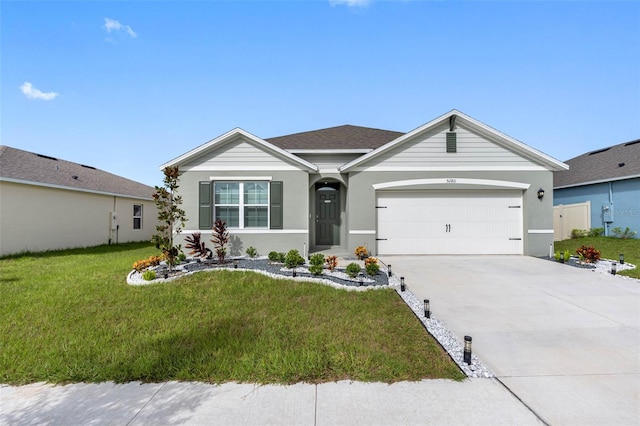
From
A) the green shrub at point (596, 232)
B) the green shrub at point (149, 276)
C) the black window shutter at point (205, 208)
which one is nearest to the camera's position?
the green shrub at point (149, 276)

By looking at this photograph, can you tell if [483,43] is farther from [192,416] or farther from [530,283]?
[192,416]

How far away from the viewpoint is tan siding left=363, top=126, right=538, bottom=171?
960 cm

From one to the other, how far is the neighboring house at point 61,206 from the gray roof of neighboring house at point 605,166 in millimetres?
25510

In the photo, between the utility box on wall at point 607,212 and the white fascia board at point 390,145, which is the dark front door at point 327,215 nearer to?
the white fascia board at point 390,145

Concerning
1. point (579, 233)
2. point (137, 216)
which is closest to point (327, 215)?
point (137, 216)

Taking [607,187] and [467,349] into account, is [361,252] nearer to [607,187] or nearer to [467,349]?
[467,349]

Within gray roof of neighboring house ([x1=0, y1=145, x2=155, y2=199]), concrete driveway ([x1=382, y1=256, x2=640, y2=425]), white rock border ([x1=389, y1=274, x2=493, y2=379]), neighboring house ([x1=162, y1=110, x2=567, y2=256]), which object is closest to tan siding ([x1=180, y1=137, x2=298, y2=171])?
neighboring house ([x1=162, y1=110, x2=567, y2=256])

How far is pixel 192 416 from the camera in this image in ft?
7.71

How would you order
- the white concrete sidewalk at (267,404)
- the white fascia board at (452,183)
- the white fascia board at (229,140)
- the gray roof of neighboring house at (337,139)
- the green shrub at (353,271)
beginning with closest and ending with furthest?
1. the white concrete sidewalk at (267,404)
2. the green shrub at (353,271)
3. the white fascia board at (229,140)
4. the white fascia board at (452,183)
5. the gray roof of neighboring house at (337,139)

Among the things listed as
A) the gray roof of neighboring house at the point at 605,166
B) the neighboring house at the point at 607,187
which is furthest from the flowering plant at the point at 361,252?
the gray roof of neighboring house at the point at 605,166

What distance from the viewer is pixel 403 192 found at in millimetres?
9797

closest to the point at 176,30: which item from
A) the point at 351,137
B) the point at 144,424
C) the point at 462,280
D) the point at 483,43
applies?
the point at 351,137

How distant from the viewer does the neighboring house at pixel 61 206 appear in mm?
10383

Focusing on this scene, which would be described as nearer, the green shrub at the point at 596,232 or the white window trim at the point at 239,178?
the white window trim at the point at 239,178
